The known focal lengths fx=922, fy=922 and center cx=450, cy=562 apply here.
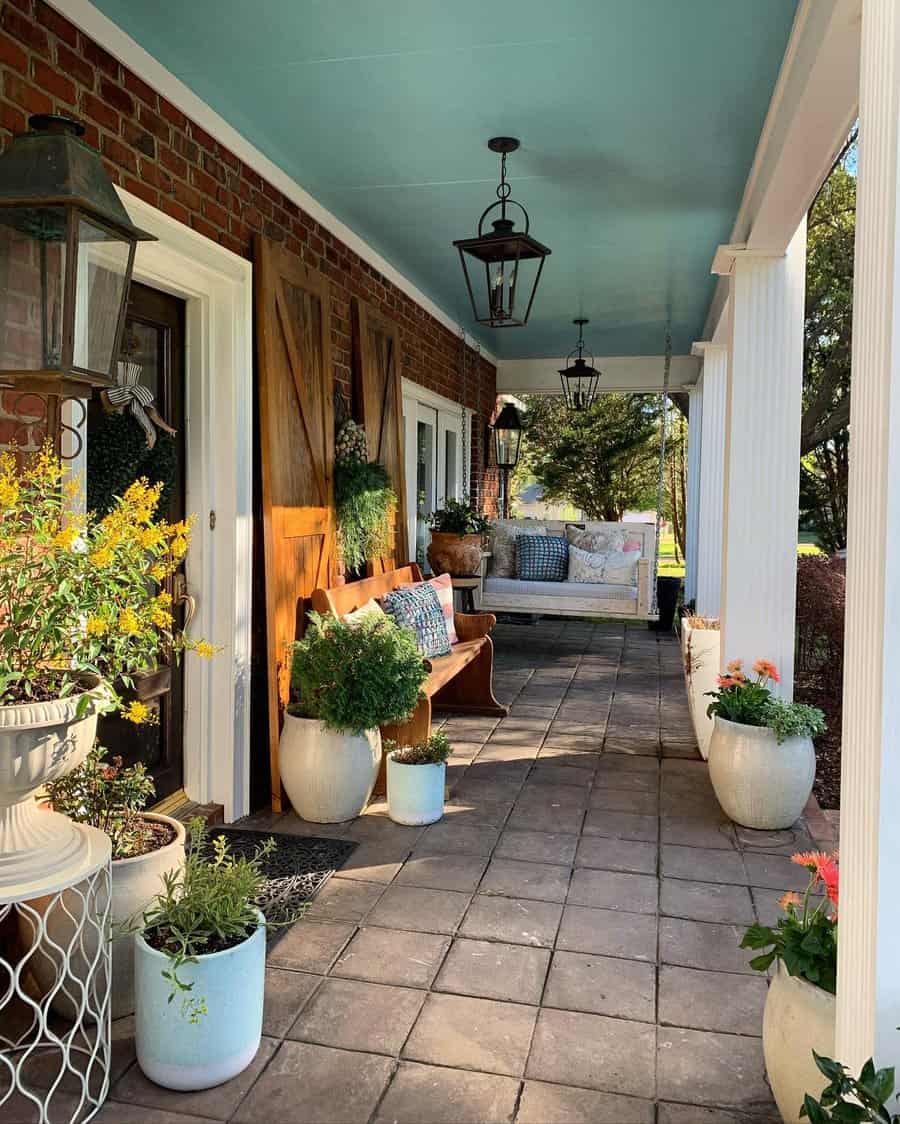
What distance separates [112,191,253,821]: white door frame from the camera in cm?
354

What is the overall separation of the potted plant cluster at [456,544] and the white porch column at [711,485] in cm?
181

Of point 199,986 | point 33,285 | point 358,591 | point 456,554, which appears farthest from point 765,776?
point 456,554

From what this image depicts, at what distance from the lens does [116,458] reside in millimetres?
3006

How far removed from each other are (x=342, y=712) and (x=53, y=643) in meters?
1.77

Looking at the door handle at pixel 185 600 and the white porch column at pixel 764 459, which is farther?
the white porch column at pixel 764 459

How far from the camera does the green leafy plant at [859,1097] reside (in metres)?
1.34

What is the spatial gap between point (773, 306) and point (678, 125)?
100cm

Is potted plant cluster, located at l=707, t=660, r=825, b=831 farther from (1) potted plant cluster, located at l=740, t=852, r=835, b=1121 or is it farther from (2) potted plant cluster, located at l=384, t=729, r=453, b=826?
(1) potted plant cluster, located at l=740, t=852, r=835, b=1121

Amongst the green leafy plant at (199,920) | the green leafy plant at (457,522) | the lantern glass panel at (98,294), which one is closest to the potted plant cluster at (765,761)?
the green leafy plant at (199,920)

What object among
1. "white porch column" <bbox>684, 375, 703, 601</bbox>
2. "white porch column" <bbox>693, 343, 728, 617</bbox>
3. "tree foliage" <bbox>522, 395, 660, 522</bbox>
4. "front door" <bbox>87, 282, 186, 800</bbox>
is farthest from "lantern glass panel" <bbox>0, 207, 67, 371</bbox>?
"tree foliage" <bbox>522, 395, 660, 522</bbox>

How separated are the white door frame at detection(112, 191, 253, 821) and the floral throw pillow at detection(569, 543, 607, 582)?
17.7 ft

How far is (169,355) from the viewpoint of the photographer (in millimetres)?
3430

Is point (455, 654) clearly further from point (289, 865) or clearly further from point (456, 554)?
point (289, 865)

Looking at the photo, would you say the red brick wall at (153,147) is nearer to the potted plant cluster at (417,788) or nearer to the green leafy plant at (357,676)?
the green leafy plant at (357,676)
